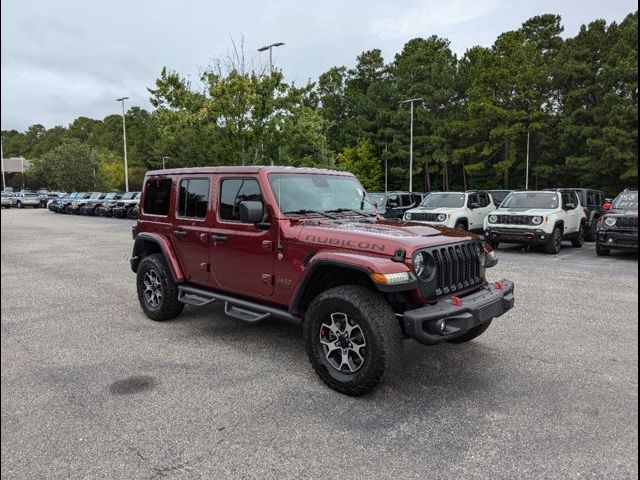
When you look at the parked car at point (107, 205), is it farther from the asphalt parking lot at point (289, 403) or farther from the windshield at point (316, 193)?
the windshield at point (316, 193)

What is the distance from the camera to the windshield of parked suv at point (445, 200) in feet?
49.4

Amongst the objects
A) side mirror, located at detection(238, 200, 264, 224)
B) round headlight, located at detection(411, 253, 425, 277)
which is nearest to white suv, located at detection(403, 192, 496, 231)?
side mirror, located at detection(238, 200, 264, 224)

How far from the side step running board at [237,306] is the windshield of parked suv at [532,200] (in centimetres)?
1049

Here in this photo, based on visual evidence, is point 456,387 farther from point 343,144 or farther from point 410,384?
point 343,144

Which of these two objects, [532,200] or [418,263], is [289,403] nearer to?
[418,263]

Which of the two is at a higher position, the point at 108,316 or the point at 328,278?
the point at 328,278

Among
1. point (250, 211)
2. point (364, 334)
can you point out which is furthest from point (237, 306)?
point (364, 334)

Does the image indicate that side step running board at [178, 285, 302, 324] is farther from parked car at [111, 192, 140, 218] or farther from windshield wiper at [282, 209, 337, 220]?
parked car at [111, 192, 140, 218]

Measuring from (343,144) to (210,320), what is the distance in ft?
174

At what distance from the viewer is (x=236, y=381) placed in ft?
13.5

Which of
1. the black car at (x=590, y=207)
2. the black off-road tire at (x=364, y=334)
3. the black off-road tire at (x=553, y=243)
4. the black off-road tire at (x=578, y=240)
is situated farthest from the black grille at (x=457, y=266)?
the black car at (x=590, y=207)

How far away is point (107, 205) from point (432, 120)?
32.0m

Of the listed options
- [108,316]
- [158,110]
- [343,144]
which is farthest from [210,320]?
[343,144]

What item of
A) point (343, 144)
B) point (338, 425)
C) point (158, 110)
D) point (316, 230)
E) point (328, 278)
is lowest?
point (338, 425)
